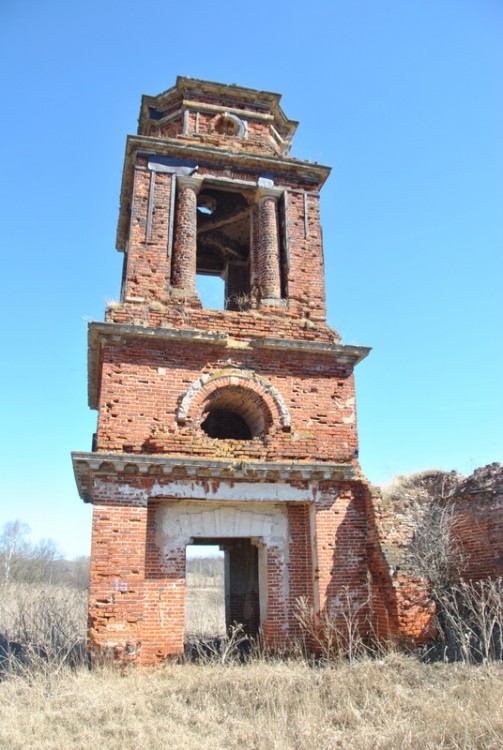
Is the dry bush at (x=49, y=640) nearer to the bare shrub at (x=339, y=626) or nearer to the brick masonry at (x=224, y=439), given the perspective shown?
the brick masonry at (x=224, y=439)

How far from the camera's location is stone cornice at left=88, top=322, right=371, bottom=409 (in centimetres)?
941

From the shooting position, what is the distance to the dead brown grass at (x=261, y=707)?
17.3ft

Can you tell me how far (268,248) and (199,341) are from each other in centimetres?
301

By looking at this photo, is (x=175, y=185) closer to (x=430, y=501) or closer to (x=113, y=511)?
(x=113, y=511)

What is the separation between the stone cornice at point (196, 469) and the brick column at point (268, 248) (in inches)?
141

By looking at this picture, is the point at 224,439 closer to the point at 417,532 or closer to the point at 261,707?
the point at 417,532

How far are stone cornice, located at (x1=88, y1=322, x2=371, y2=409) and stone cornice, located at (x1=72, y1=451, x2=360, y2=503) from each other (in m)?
2.13

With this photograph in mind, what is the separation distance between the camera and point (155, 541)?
8.62 metres

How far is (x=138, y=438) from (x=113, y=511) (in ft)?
4.04

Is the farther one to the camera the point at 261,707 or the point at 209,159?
the point at 209,159

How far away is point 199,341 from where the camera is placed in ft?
32.2

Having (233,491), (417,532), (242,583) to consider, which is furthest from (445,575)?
(242,583)

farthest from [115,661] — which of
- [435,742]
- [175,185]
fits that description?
[175,185]

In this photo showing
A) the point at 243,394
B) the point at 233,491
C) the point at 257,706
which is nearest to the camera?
the point at 257,706
